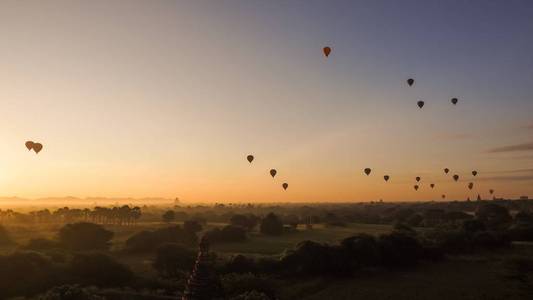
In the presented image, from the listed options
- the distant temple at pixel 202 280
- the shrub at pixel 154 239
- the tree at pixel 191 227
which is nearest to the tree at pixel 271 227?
the tree at pixel 191 227

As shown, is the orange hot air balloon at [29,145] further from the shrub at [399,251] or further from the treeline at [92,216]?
the treeline at [92,216]

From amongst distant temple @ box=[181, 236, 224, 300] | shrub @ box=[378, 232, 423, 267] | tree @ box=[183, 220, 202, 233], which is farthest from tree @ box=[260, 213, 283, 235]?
distant temple @ box=[181, 236, 224, 300]

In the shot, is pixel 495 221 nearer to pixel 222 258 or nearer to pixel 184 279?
pixel 222 258

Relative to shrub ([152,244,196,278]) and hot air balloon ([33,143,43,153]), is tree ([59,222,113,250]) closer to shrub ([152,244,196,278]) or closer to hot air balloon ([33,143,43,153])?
hot air balloon ([33,143,43,153])

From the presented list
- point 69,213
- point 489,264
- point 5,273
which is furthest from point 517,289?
point 69,213

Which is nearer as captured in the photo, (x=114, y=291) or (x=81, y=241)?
(x=114, y=291)

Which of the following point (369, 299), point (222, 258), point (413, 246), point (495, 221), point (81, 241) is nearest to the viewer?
point (369, 299)
